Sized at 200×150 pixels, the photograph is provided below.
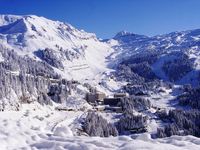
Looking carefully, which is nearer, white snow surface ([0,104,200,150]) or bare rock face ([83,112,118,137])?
white snow surface ([0,104,200,150])

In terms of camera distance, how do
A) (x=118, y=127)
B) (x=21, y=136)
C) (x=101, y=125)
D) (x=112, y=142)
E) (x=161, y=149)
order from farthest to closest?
(x=118, y=127), (x=101, y=125), (x=21, y=136), (x=112, y=142), (x=161, y=149)

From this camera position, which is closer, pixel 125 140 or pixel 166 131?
pixel 125 140

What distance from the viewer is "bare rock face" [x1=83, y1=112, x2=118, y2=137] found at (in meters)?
153

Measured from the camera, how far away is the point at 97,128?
15788 centimetres

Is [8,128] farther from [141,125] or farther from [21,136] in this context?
[141,125]

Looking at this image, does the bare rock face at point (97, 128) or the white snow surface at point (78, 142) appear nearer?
the white snow surface at point (78, 142)

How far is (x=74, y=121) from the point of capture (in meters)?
176

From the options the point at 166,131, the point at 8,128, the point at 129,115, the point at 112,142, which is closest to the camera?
the point at 112,142

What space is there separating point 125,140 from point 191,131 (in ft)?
353

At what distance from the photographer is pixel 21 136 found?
60.2 m

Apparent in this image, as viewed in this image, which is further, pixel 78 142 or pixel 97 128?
pixel 97 128

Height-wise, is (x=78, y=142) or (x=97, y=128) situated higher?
(x=78, y=142)

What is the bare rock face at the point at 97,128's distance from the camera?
152750mm

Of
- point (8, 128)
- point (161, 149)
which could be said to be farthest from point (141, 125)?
point (161, 149)
